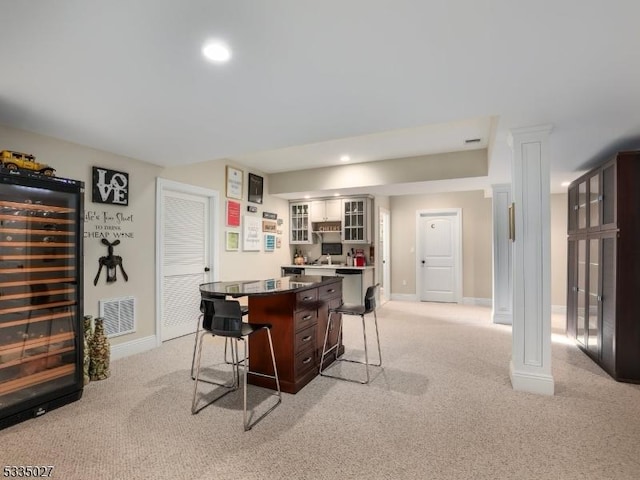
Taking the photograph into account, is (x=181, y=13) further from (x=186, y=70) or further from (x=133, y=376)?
(x=133, y=376)

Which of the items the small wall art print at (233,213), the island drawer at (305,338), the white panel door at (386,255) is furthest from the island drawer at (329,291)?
the white panel door at (386,255)

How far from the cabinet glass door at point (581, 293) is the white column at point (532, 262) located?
65.1 inches

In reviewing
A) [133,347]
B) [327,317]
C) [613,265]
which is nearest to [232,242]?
[133,347]

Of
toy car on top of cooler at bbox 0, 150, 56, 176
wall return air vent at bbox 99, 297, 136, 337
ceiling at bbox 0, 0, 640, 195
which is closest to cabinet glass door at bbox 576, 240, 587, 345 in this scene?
ceiling at bbox 0, 0, 640, 195

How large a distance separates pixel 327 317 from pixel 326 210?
3.50m

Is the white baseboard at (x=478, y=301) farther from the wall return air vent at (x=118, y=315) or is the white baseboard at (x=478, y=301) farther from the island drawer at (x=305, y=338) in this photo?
the wall return air vent at (x=118, y=315)

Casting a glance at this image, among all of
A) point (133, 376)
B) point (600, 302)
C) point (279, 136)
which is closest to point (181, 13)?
point (279, 136)

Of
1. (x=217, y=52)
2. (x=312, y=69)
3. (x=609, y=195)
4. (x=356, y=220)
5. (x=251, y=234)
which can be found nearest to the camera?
(x=217, y=52)

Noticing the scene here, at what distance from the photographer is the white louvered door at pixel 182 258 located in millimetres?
4301

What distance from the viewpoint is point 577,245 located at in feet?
13.8

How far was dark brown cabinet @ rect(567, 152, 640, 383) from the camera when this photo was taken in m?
3.05

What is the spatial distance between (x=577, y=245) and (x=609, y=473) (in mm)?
3162

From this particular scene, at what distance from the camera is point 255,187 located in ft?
19.2

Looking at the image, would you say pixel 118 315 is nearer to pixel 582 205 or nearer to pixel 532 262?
pixel 532 262
